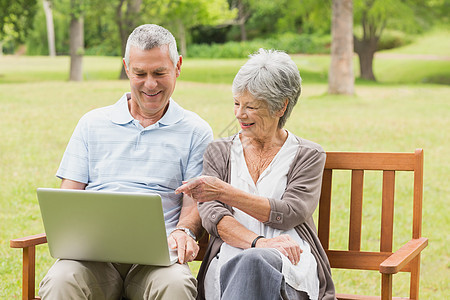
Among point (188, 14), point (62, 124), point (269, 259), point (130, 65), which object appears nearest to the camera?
point (269, 259)

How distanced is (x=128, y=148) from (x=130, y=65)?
1.32 feet

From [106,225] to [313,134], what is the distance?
921 centimetres

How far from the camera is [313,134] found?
11.8 metres

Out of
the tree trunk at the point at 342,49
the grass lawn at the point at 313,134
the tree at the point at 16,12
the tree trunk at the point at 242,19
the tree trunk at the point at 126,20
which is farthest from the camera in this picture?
the tree trunk at the point at 242,19

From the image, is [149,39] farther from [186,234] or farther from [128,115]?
[186,234]

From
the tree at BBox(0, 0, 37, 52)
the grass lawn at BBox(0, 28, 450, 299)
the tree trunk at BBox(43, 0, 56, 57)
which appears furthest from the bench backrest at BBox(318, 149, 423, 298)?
the tree trunk at BBox(43, 0, 56, 57)

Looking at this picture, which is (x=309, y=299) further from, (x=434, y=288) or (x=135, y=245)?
(x=434, y=288)

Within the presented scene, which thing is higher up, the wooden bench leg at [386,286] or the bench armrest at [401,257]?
the bench armrest at [401,257]

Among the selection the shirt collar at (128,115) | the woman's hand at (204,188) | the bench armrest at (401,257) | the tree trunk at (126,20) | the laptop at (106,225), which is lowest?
the bench armrest at (401,257)

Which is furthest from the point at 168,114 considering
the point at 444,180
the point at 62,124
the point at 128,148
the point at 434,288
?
the point at 62,124

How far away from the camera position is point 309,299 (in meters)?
2.95

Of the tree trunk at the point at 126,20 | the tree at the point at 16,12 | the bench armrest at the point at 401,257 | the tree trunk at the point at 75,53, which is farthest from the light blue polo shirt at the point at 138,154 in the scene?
the tree trunk at the point at 75,53

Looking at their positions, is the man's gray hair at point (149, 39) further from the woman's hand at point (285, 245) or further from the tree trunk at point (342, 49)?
the tree trunk at point (342, 49)

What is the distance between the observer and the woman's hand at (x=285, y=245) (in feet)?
9.53
